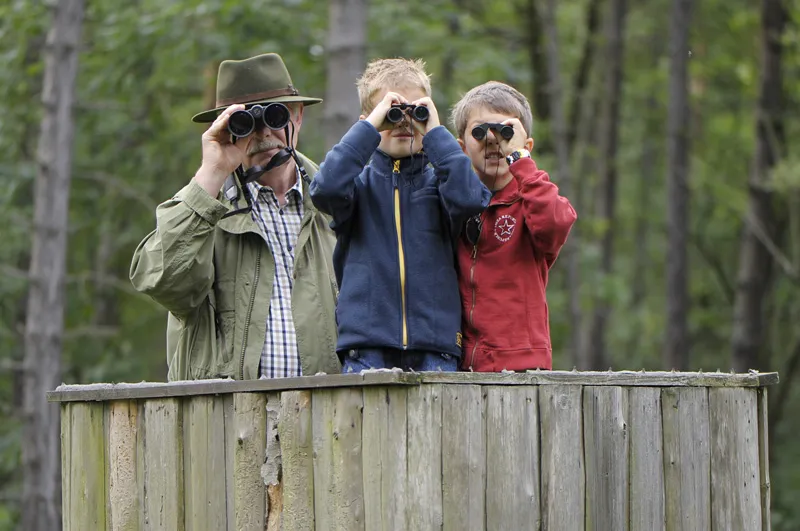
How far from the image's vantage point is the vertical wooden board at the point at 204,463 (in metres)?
3.84

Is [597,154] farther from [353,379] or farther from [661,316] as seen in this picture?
[353,379]

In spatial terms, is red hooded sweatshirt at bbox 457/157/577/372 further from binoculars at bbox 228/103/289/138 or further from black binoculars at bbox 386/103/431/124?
binoculars at bbox 228/103/289/138

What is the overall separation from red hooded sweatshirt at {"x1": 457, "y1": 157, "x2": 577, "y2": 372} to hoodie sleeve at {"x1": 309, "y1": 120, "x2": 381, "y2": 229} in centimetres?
47

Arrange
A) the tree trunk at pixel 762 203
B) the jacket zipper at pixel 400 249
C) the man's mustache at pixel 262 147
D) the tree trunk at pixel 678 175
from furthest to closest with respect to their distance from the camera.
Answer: the tree trunk at pixel 678 175 < the tree trunk at pixel 762 203 < the man's mustache at pixel 262 147 < the jacket zipper at pixel 400 249

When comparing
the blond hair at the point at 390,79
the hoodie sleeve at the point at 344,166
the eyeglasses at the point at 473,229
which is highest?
the blond hair at the point at 390,79

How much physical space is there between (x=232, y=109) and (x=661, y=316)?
17.1 metres

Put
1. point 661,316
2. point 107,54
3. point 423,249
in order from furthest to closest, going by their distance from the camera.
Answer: point 661,316, point 107,54, point 423,249

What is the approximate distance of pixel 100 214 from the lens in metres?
13.6

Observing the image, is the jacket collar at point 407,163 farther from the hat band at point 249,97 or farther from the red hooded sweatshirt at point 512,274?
the hat band at point 249,97

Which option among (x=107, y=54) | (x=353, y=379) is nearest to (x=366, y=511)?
(x=353, y=379)

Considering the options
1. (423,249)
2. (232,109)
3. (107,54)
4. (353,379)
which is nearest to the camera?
(353,379)

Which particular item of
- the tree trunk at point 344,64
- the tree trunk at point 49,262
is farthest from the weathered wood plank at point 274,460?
the tree trunk at point 49,262

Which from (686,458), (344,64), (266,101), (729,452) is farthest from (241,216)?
(344,64)

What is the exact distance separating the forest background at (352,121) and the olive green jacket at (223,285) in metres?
3.64
